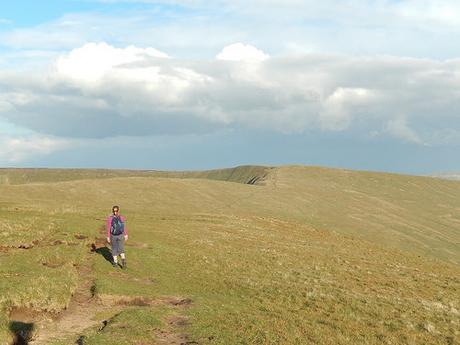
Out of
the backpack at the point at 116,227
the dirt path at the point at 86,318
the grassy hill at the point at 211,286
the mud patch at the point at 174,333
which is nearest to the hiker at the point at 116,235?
the backpack at the point at 116,227

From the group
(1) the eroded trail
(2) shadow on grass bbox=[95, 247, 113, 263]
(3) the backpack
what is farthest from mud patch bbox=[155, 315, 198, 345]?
(2) shadow on grass bbox=[95, 247, 113, 263]

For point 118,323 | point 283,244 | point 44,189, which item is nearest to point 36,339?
point 118,323

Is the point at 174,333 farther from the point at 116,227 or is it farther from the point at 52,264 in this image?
the point at 52,264

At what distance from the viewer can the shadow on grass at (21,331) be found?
17.7 meters

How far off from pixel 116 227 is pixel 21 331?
12.1 m

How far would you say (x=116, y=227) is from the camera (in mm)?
29969

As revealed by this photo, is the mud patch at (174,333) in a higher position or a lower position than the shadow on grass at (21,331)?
lower

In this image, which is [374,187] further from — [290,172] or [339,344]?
[339,344]

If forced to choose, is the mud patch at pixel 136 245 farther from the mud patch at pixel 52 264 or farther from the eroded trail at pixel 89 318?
the eroded trail at pixel 89 318

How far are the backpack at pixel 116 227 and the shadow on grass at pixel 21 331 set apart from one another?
1103cm

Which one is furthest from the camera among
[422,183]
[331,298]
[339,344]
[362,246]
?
[422,183]

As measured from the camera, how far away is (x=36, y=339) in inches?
692

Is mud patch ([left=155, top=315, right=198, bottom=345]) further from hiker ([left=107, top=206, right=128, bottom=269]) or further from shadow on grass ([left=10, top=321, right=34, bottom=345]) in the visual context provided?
hiker ([left=107, top=206, right=128, bottom=269])

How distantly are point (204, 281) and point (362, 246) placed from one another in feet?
115
